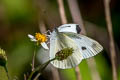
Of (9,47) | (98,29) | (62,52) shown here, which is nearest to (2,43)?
(9,47)

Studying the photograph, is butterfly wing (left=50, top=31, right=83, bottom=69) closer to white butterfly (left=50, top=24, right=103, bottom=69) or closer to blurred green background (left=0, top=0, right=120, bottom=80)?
white butterfly (left=50, top=24, right=103, bottom=69)

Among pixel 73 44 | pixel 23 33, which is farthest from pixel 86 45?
pixel 23 33

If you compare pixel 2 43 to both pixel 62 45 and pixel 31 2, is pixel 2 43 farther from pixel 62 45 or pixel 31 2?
pixel 62 45

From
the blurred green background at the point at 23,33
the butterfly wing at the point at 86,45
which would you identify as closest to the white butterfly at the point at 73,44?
the butterfly wing at the point at 86,45

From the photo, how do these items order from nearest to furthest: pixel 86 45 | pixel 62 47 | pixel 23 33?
pixel 62 47
pixel 86 45
pixel 23 33

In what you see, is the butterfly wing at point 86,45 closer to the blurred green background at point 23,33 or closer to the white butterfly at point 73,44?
the white butterfly at point 73,44

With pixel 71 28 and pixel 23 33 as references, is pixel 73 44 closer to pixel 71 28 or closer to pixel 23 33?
pixel 71 28

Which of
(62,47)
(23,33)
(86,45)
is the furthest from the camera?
(23,33)

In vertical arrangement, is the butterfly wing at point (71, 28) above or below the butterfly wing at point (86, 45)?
above
